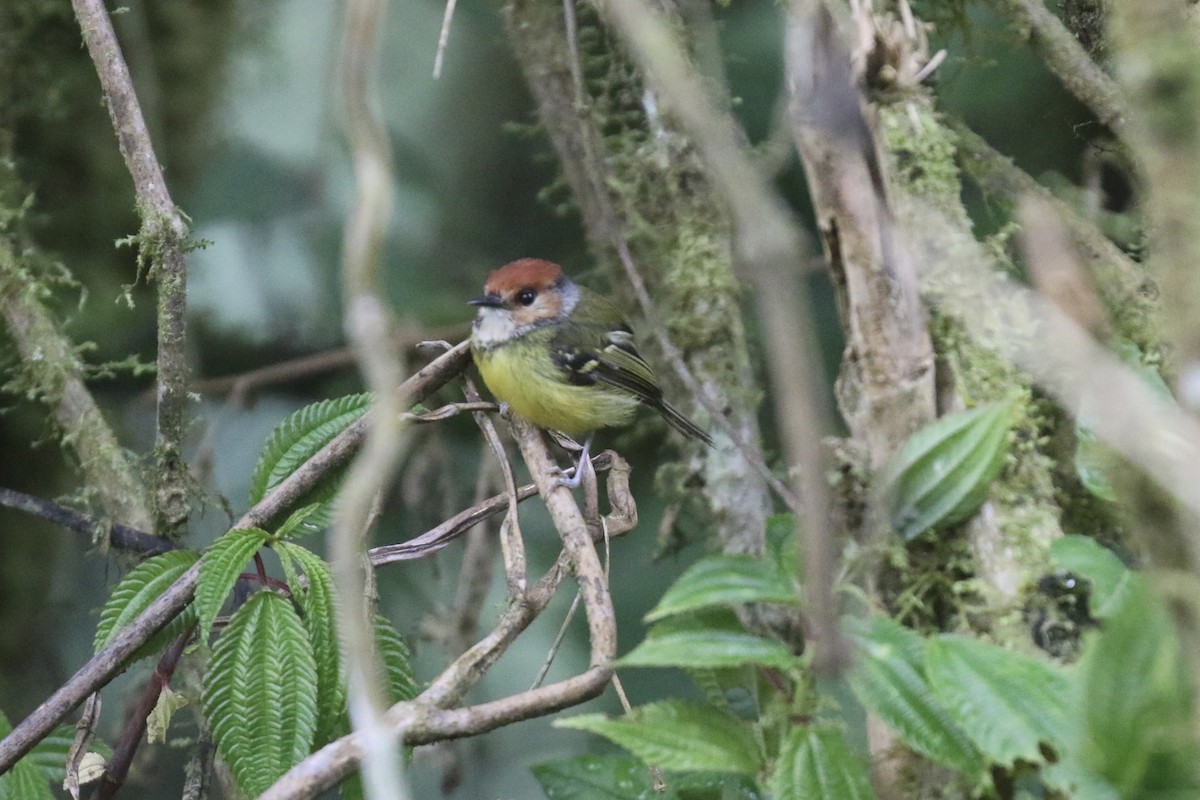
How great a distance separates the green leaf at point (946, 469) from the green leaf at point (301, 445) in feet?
2.73

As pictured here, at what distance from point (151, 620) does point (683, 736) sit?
78cm

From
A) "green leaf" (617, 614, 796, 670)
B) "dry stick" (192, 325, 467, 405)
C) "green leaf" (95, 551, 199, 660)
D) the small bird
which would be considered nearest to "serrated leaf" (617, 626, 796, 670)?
"green leaf" (617, 614, 796, 670)

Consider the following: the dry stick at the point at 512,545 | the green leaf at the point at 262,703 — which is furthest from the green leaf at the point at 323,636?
the dry stick at the point at 512,545

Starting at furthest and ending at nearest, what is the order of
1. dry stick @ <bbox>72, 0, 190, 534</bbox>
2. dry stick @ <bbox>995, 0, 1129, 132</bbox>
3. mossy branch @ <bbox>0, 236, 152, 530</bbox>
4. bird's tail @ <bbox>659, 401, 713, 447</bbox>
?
bird's tail @ <bbox>659, 401, 713, 447</bbox> → mossy branch @ <bbox>0, 236, 152, 530</bbox> → dry stick @ <bbox>995, 0, 1129, 132</bbox> → dry stick @ <bbox>72, 0, 190, 534</bbox>

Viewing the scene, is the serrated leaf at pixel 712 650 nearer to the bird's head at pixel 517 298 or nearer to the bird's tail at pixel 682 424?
the bird's tail at pixel 682 424

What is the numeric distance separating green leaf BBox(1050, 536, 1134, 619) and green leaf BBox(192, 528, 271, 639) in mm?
1022

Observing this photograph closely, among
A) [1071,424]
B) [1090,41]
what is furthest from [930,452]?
[1090,41]

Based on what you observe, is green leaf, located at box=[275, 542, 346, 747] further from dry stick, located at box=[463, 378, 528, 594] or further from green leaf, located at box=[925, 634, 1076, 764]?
green leaf, located at box=[925, 634, 1076, 764]

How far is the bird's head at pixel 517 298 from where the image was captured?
9.48ft

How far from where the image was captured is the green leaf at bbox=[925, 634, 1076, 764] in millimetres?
1184

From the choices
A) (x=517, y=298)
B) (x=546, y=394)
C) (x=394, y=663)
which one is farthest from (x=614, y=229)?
(x=394, y=663)

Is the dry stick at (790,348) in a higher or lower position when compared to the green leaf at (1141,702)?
higher

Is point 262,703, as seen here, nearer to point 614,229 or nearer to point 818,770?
point 818,770

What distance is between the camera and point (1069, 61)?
2242 millimetres
